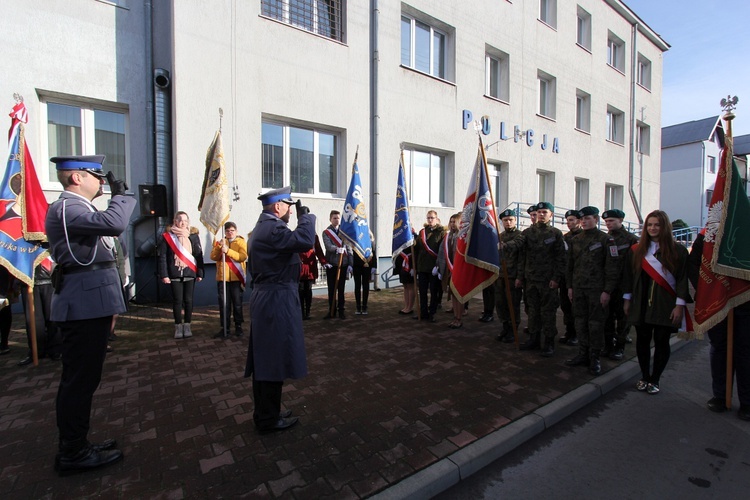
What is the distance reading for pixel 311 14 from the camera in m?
9.55

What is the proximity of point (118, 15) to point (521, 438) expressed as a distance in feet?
31.9

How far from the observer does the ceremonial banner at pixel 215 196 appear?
6.15 meters

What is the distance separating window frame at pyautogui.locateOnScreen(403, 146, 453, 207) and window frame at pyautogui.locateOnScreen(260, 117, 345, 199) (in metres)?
2.04

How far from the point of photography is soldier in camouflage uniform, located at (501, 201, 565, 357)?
17.7ft

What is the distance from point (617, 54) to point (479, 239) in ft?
61.6

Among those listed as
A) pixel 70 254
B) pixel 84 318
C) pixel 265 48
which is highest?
pixel 265 48

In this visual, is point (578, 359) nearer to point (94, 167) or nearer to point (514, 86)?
point (94, 167)

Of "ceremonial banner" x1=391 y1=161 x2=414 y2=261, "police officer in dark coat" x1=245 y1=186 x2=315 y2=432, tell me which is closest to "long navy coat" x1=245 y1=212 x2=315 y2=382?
"police officer in dark coat" x1=245 y1=186 x2=315 y2=432

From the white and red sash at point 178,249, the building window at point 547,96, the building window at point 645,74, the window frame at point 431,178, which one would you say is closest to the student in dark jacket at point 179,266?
the white and red sash at point 178,249

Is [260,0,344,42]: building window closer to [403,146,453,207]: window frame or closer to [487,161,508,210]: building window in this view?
[403,146,453,207]: window frame

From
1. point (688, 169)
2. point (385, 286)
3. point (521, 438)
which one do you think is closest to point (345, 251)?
point (385, 286)

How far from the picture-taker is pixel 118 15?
25.3 feet

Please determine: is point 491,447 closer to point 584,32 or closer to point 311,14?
point 311,14


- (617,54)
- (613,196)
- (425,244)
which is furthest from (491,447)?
(617,54)
